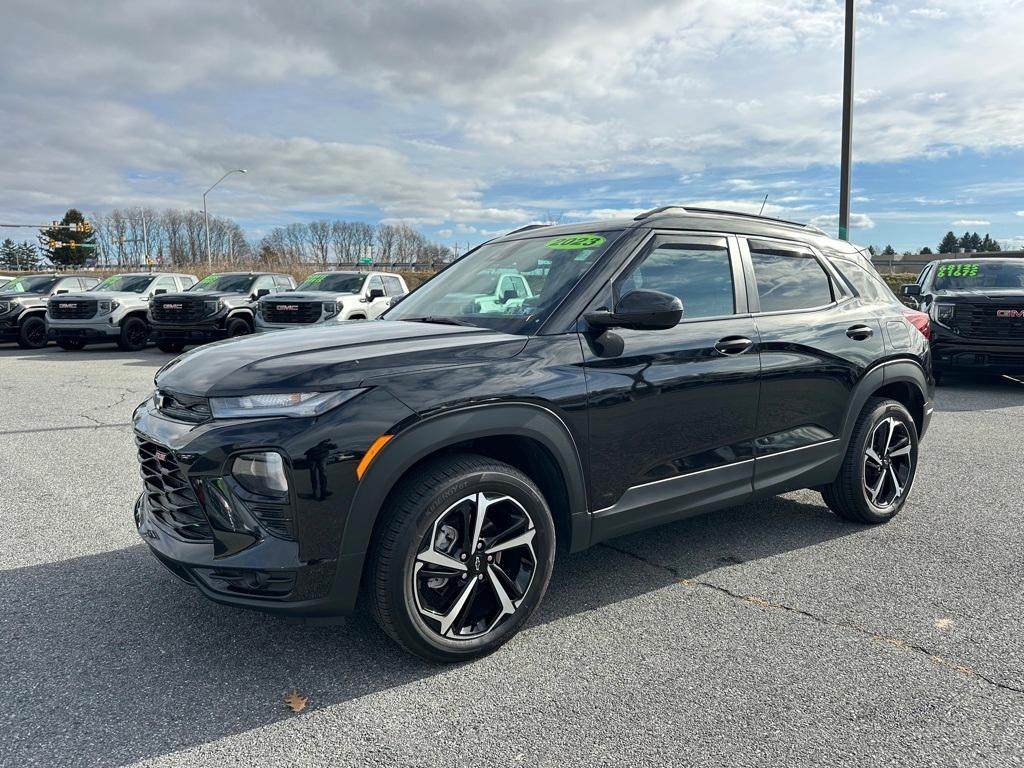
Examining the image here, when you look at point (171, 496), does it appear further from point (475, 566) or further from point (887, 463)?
point (887, 463)

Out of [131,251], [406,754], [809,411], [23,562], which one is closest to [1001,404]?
[809,411]

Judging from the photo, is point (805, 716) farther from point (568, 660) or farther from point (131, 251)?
point (131, 251)

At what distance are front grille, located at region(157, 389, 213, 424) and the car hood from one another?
27mm

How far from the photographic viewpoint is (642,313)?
3150mm

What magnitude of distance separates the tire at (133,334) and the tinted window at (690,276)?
15881 millimetres

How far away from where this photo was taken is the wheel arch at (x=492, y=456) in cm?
271

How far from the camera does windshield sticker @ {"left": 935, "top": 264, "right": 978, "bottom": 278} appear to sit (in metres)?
11.5

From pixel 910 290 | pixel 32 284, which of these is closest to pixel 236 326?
pixel 32 284

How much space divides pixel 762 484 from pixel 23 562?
3905mm

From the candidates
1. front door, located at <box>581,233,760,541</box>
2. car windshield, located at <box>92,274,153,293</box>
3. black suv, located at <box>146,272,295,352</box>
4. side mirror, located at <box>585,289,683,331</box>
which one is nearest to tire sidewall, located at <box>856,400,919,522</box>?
front door, located at <box>581,233,760,541</box>

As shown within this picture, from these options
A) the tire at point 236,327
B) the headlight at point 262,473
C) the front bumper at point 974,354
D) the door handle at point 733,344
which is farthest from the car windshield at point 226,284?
the headlight at point 262,473

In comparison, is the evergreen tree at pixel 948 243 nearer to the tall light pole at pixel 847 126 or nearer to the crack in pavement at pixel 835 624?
the tall light pole at pixel 847 126

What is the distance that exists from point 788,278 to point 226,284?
50.1ft

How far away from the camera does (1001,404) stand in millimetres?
9141
